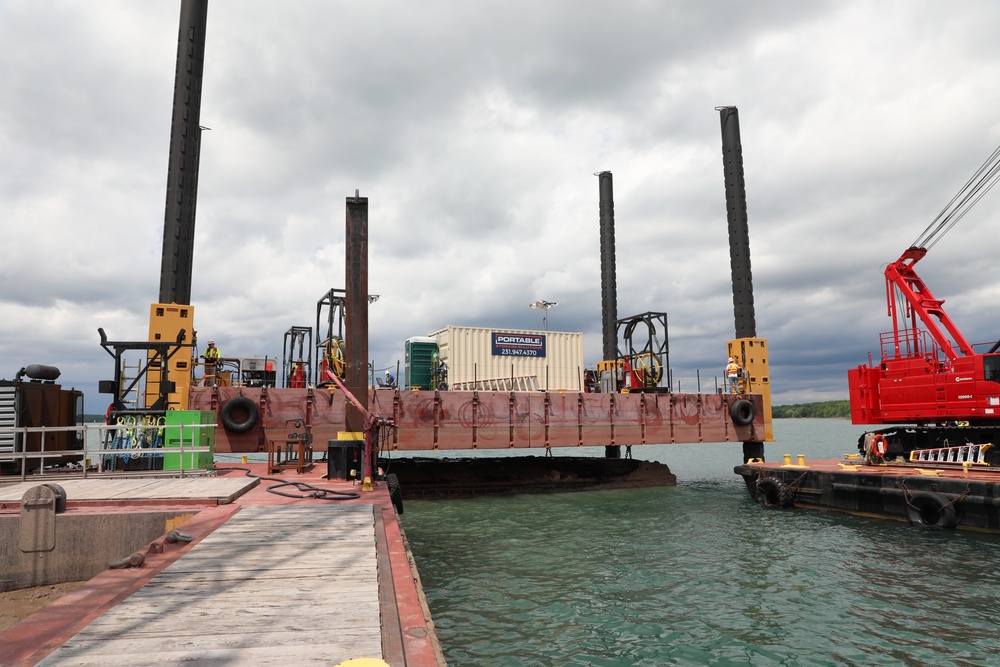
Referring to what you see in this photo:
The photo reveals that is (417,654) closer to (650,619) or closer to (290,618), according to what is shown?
(290,618)

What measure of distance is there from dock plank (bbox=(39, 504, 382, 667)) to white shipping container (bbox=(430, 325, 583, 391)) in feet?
87.4

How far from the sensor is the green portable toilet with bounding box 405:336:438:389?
35719 mm

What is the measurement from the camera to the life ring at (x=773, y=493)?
21828 mm

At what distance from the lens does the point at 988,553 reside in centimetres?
1438

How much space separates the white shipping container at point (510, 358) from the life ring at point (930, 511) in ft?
62.0

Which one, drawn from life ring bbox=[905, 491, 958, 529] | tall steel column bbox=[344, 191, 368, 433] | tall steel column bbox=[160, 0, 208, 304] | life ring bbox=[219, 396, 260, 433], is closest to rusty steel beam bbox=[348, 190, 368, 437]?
tall steel column bbox=[344, 191, 368, 433]

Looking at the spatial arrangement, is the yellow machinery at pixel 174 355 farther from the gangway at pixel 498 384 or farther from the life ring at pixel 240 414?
the gangway at pixel 498 384

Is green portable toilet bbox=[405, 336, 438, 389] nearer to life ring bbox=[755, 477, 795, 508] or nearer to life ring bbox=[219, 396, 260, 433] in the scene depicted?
life ring bbox=[219, 396, 260, 433]

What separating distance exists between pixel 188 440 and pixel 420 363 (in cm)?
2145

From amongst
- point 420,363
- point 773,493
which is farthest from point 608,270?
point 773,493


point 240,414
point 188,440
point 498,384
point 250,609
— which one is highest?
point 498,384

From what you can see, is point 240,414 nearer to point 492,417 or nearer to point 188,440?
point 188,440

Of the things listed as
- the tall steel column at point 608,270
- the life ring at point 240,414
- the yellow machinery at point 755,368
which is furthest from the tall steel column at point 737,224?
the life ring at point 240,414

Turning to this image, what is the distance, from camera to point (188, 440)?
14.8 m
